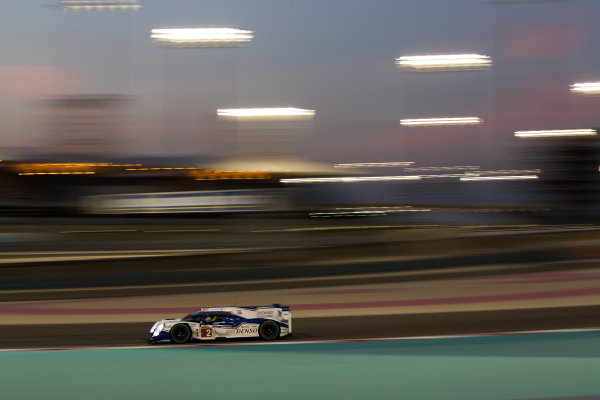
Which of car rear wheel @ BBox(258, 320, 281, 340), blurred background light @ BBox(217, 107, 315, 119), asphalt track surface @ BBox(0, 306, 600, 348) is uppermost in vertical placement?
blurred background light @ BBox(217, 107, 315, 119)

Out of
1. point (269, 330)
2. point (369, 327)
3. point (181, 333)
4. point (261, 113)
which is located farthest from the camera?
point (261, 113)

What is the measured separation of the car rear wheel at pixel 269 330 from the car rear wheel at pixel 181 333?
88 cm

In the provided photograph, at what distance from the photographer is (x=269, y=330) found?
8.00 meters

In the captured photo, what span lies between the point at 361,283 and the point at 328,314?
4.73 m

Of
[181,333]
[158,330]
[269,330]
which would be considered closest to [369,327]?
[269,330]

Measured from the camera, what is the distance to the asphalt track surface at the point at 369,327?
9.10m

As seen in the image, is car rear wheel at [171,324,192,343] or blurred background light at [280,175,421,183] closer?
car rear wheel at [171,324,192,343]

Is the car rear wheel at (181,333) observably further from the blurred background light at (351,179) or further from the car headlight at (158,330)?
the blurred background light at (351,179)

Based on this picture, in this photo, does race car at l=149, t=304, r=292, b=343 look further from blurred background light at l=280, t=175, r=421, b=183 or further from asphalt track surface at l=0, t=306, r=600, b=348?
blurred background light at l=280, t=175, r=421, b=183

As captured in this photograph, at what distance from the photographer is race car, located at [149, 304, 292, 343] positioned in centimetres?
786

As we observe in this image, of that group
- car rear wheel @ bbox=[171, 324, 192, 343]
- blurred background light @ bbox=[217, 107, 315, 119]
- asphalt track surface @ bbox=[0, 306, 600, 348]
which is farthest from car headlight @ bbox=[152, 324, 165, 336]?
blurred background light @ bbox=[217, 107, 315, 119]

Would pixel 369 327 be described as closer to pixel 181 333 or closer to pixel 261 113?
pixel 181 333

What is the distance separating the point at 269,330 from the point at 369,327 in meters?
2.51

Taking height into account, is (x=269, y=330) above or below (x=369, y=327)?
above
